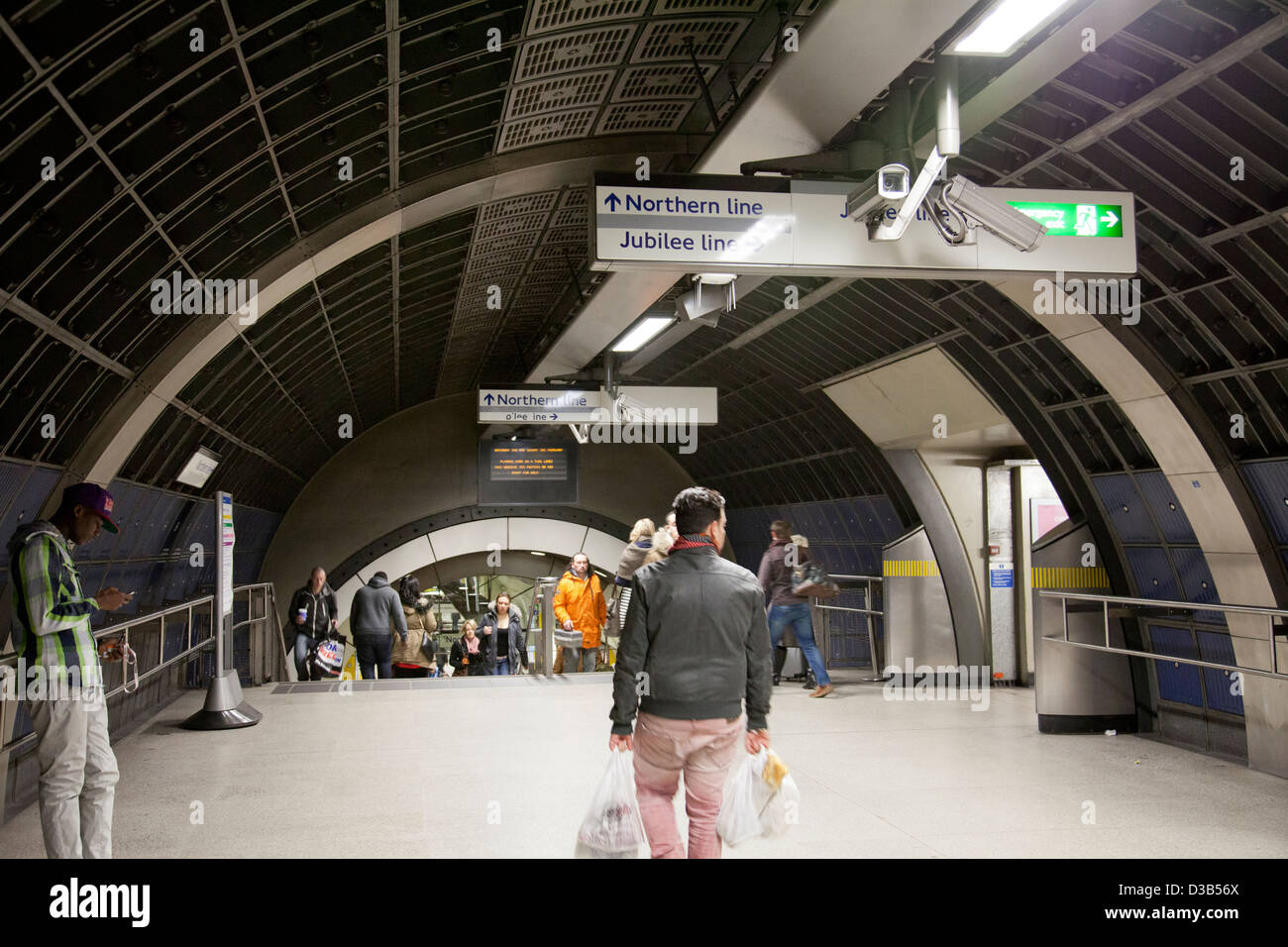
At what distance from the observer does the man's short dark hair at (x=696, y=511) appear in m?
4.40

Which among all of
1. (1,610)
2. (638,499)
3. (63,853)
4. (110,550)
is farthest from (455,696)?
(638,499)

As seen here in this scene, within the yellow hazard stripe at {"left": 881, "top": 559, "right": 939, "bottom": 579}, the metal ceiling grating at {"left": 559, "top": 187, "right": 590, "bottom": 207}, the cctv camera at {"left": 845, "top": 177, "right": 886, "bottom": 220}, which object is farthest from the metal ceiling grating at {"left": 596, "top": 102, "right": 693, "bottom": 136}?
the yellow hazard stripe at {"left": 881, "top": 559, "right": 939, "bottom": 579}

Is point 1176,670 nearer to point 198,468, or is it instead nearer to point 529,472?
point 198,468

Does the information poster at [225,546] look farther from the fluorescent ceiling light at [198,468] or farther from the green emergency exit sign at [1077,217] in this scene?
the green emergency exit sign at [1077,217]

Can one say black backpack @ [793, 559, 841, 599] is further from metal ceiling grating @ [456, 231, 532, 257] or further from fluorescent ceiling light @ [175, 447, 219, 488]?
fluorescent ceiling light @ [175, 447, 219, 488]

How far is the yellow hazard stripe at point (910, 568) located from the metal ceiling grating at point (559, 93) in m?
7.24

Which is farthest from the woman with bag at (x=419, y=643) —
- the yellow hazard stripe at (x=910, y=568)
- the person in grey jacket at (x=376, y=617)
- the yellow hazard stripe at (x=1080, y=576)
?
the yellow hazard stripe at (x=1080, y=576)

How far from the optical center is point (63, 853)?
14.2 feet

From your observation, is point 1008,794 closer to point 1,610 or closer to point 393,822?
point 393,822

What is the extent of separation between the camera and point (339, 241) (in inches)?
323

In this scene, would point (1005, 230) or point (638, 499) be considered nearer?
point (1005, 230)

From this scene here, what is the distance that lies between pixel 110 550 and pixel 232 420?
8.89 feet

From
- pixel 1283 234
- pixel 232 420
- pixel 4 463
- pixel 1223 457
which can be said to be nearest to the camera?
pixel 4 463

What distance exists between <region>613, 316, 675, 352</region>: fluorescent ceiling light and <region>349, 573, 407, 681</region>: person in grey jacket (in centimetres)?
383
